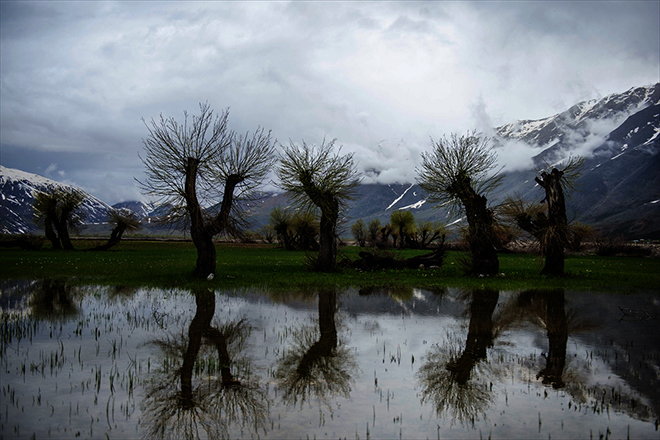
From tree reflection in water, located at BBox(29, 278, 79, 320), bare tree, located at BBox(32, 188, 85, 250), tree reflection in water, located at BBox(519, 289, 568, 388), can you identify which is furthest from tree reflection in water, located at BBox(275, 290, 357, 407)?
bare tree, located at BBox(32, 188, 85, 250)

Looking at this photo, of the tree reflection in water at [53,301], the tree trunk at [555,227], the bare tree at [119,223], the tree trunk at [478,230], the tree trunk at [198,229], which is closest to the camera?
the tree reflection in water at [53,301]

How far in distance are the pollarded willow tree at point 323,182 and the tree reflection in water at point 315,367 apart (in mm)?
17567

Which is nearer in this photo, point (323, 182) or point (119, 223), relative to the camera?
point (323, 182)

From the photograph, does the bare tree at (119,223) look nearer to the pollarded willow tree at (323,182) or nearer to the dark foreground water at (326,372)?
the pollarded willow tree at (323,182)

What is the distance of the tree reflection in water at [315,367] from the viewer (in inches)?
318

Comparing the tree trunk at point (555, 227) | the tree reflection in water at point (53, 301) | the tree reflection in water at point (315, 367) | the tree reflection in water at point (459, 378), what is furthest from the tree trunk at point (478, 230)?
the tree reflection in water at point (53, 301)

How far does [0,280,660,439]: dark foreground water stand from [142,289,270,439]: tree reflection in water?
3 centimetres

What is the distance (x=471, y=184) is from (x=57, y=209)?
57.3 meters

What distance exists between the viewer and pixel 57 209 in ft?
203

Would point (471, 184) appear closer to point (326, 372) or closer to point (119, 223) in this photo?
point (326, 372)

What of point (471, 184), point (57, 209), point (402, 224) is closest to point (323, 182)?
point (471, 184)

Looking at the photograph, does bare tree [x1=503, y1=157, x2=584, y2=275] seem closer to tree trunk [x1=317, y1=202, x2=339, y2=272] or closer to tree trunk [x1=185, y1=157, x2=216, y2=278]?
tree trunk [x1=317, y1=202, x2=339, y2=272]

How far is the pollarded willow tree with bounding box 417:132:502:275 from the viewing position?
28.3 metres

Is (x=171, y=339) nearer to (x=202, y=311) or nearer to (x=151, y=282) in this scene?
(x=202, y=311)
